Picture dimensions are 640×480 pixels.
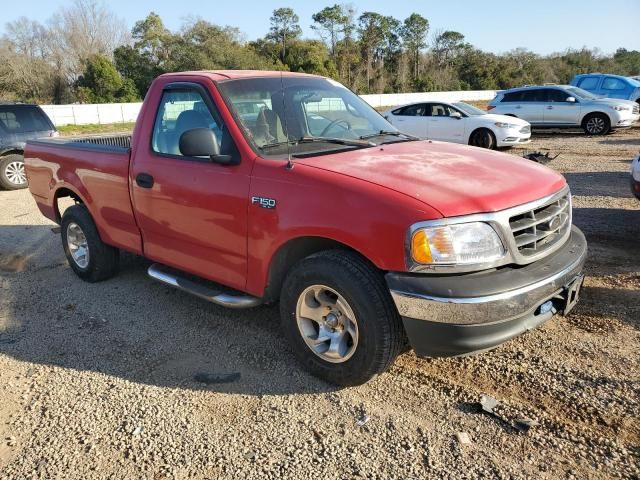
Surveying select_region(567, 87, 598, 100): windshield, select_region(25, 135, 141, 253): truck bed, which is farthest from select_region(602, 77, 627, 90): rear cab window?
select_region(25, 135, 141, 253): truck bed

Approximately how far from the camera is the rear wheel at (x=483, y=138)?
14.0 meters

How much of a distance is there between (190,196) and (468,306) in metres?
2.13

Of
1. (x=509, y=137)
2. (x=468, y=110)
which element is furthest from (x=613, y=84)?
(x=509, y=137)

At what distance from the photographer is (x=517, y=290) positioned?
2809 mm

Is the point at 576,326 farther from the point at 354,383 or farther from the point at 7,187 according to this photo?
the point at 7,187

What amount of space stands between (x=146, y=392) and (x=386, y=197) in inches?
77.5

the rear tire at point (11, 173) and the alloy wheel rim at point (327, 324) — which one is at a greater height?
the rear tire at point (11, 173)

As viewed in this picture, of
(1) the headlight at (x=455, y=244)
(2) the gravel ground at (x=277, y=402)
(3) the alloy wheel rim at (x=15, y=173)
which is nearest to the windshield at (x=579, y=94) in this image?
(2) the gravel ground at (x=277, y=402)

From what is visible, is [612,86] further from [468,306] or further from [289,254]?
[468,306]

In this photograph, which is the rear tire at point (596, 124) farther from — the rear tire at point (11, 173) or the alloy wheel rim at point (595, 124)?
the rear tire at point (11, 173)

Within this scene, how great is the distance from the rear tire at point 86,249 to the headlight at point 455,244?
11.8 ft

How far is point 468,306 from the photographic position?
2.71m

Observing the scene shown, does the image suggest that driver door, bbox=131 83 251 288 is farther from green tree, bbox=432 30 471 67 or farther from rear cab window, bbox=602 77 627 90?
green tree, bbox=432 30 471 67

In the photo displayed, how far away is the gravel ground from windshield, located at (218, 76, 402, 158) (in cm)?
149
